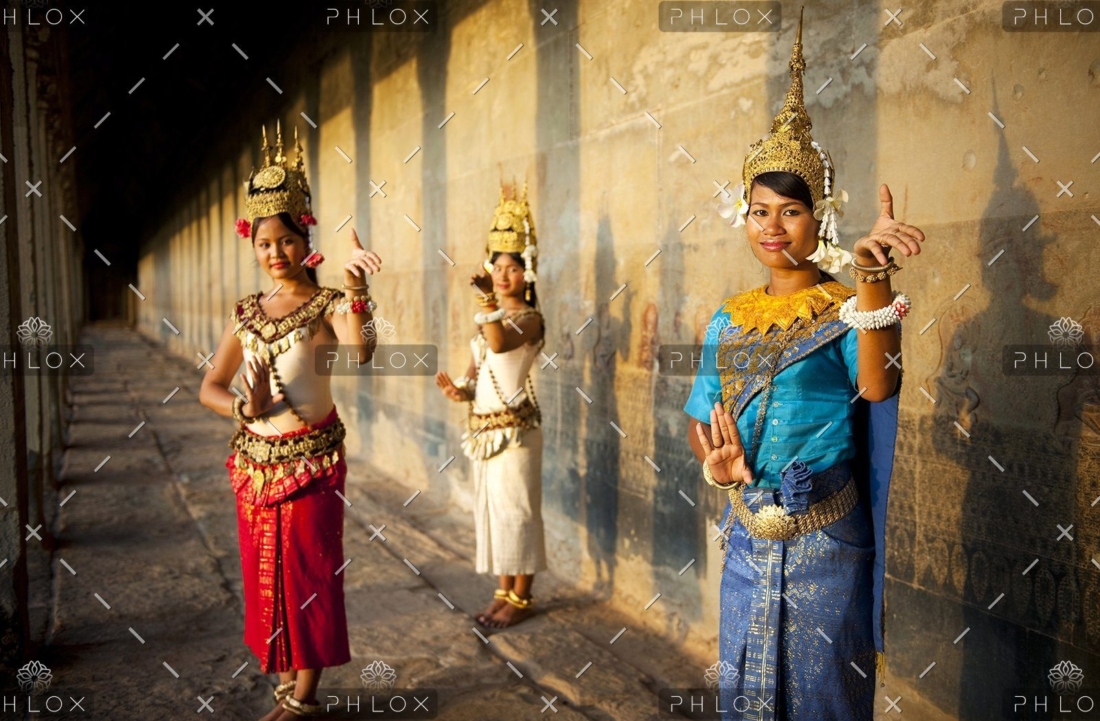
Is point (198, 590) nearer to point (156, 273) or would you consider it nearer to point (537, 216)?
point (537, 216)

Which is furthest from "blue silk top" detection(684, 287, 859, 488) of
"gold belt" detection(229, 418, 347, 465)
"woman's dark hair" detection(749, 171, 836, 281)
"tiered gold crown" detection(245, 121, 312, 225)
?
"tiered gold crown" detection(245, 121, 312, 225)

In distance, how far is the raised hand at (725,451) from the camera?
2.09 m

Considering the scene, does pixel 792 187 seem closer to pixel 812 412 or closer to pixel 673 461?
pixel 812 412

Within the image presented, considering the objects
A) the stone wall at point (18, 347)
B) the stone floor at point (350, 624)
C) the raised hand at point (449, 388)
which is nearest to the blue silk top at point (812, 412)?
the stone floor at point (350, 624)

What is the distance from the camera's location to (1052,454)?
251 cm

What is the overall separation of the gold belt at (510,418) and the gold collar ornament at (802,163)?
2.28 m

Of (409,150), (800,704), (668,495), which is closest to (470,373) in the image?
(668,495)

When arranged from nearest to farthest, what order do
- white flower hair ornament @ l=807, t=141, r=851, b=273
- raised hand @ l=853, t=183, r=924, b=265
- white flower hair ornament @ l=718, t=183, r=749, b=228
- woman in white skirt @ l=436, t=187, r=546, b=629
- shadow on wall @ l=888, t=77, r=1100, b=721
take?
1. raised hand @ l=853, t=183, r=924, b=265
2. white flower hair ornament @ l=807, t=141, r=851, b=273
3. white flower hair ornament @ l=718, t=183, r=749, b=228
4. shadow on wall @ l=888, t=77, r=1100, b=721
5. woman in white skirt @ l=436, t=187, r=546, b=629

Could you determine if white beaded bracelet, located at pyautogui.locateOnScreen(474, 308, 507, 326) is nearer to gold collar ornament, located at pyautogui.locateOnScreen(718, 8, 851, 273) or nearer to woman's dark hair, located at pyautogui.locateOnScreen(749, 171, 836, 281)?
gold collar ornament, located at pyautogui.locateOnScreen(718, 8, 851, 273)

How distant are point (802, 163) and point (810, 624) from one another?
3.88 feet

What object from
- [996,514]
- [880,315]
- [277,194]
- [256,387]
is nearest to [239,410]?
[256,387]

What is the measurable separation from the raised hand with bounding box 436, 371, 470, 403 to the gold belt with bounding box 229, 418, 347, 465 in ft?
3.70

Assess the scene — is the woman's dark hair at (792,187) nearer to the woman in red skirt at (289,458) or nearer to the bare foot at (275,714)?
the woman in red skirt at (289,458)

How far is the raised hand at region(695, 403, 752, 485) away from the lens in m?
2.09
